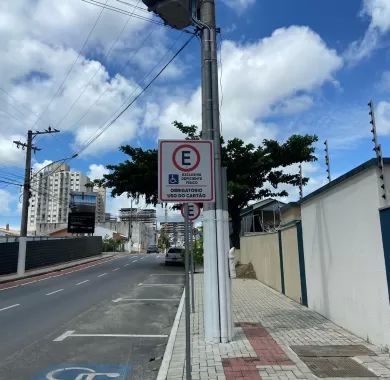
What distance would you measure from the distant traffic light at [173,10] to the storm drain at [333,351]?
6.29m

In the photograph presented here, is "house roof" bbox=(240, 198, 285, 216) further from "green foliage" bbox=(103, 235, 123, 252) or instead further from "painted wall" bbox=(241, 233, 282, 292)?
"green foliage" bbox=(103, 235, 123, 252)

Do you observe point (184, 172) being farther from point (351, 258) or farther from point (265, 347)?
point (351, 258)

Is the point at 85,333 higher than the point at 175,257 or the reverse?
the reverse

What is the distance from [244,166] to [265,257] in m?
9.50

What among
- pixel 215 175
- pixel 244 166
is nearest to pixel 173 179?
pixel 215 175

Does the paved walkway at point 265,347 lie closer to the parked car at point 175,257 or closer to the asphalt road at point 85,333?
the asphalt road at point 85,333

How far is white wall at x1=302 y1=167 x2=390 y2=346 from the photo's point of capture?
6.82 m

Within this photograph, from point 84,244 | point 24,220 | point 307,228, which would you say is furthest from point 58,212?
point 307,228

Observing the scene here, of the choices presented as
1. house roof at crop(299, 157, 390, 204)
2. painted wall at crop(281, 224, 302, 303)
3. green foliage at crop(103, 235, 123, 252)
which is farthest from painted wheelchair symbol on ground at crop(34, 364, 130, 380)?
green foliage at crop(103, 235, 123, 252)

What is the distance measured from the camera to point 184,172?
5.34m

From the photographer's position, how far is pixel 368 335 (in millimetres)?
7293

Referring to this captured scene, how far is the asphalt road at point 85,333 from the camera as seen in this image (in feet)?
21.6

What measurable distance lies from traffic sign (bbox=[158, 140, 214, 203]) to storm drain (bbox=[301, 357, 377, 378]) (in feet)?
9.04

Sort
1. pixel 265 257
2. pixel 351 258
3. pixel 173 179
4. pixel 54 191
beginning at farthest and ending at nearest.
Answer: pixel 54 191 → pixel 265 257 → pixel 351 258 → pixel 173 179
